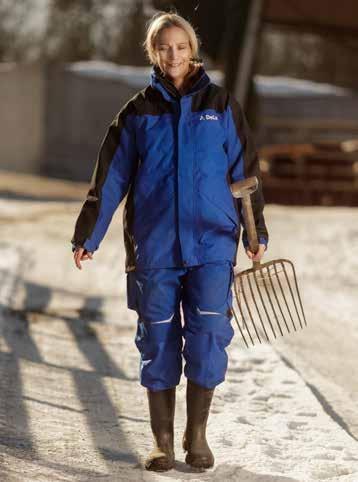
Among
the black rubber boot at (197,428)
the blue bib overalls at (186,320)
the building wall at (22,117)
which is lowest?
the building wall at (22,117)

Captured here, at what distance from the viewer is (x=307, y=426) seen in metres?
5.52

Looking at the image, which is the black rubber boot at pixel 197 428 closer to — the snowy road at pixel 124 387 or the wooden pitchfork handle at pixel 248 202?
the snowy road at pixel 124 387

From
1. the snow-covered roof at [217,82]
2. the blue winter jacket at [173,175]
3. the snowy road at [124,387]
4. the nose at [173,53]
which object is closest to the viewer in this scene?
the blue winter jacket at [173,175]

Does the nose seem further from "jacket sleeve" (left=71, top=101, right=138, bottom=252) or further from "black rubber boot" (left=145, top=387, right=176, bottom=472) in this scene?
"black rubber boot" (left=145, top=387, right=176, bottom=472)

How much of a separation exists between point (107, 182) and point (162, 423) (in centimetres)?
92

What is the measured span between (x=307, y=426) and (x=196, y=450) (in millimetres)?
1051

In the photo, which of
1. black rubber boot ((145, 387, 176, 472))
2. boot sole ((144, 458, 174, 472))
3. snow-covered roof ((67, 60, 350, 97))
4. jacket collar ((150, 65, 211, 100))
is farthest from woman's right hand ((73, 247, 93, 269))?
snow-covered roof ((67, 60, 350, 97))

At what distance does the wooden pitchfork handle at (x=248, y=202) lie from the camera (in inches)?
180

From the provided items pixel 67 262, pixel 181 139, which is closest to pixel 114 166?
pixel 181 139

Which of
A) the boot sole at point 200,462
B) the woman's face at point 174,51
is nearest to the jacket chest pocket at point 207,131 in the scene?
the woman's face at point 174,51

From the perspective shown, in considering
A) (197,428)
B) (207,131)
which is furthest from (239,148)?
(197,428)

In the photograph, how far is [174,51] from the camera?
4.54 metres

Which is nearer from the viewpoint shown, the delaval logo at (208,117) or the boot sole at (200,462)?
the delaval logo at (208,117)

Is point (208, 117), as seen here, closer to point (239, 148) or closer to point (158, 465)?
point (239, 148)
